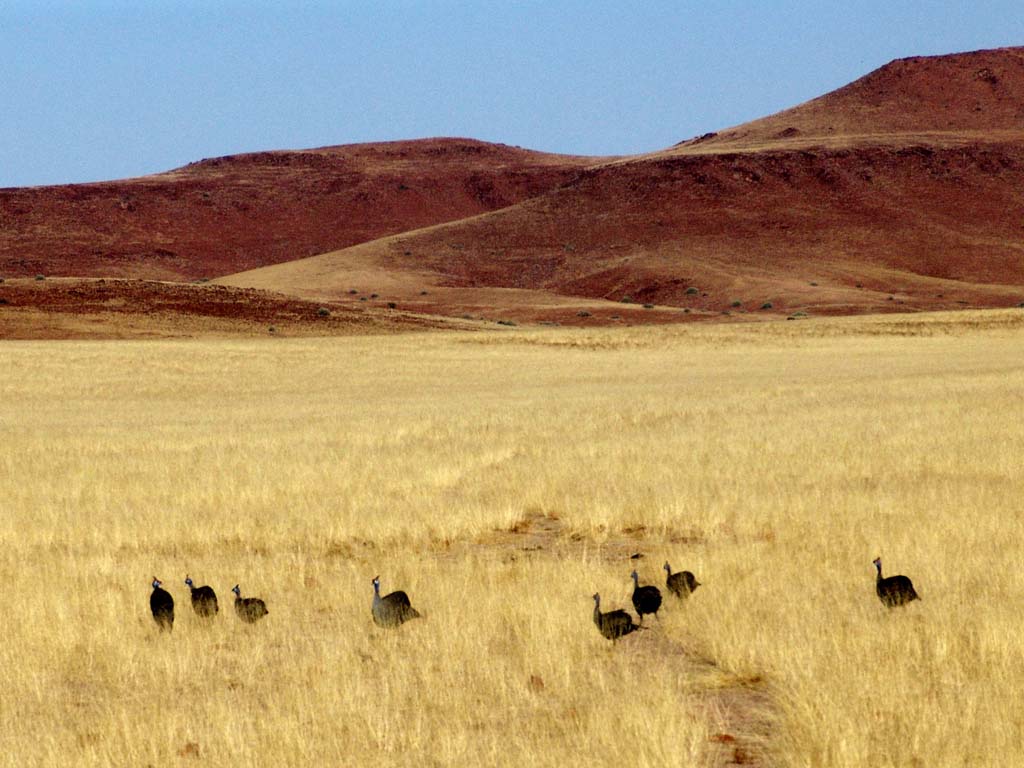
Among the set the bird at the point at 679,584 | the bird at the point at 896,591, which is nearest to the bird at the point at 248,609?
the bird at the point at 679,584

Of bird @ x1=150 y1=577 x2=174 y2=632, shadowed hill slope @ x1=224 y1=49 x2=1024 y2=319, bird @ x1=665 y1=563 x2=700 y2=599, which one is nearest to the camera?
bird @ x1=150 y1=577 x2=174 y2=632

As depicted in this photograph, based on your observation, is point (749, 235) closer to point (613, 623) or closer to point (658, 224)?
point (658, 224)

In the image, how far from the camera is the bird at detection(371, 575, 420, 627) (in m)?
7.52

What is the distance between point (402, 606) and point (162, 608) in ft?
5.61

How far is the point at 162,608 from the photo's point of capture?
782cm

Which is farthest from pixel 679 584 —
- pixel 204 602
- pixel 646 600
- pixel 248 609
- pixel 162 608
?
pixel 162 608

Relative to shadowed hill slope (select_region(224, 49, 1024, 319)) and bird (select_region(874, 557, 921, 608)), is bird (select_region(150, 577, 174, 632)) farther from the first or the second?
shadowed hill slope (select_region(224, 49, 1024, 319))

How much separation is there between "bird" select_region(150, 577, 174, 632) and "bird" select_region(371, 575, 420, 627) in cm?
147

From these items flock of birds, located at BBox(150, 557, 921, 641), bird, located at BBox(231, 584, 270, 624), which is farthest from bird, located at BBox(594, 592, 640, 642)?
bird, located at BBox(231, 584, 270, 624)

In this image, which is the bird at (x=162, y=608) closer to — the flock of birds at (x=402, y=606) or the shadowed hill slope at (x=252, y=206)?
the flock of birds at (x=402, y=606)

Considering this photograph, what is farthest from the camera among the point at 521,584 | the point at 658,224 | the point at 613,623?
the point at 658,224

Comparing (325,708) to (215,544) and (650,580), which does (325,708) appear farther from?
(215,544)

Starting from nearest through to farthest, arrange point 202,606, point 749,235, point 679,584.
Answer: point 202,606 → point 679,584 → point 749,235

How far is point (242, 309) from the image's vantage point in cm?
6456
